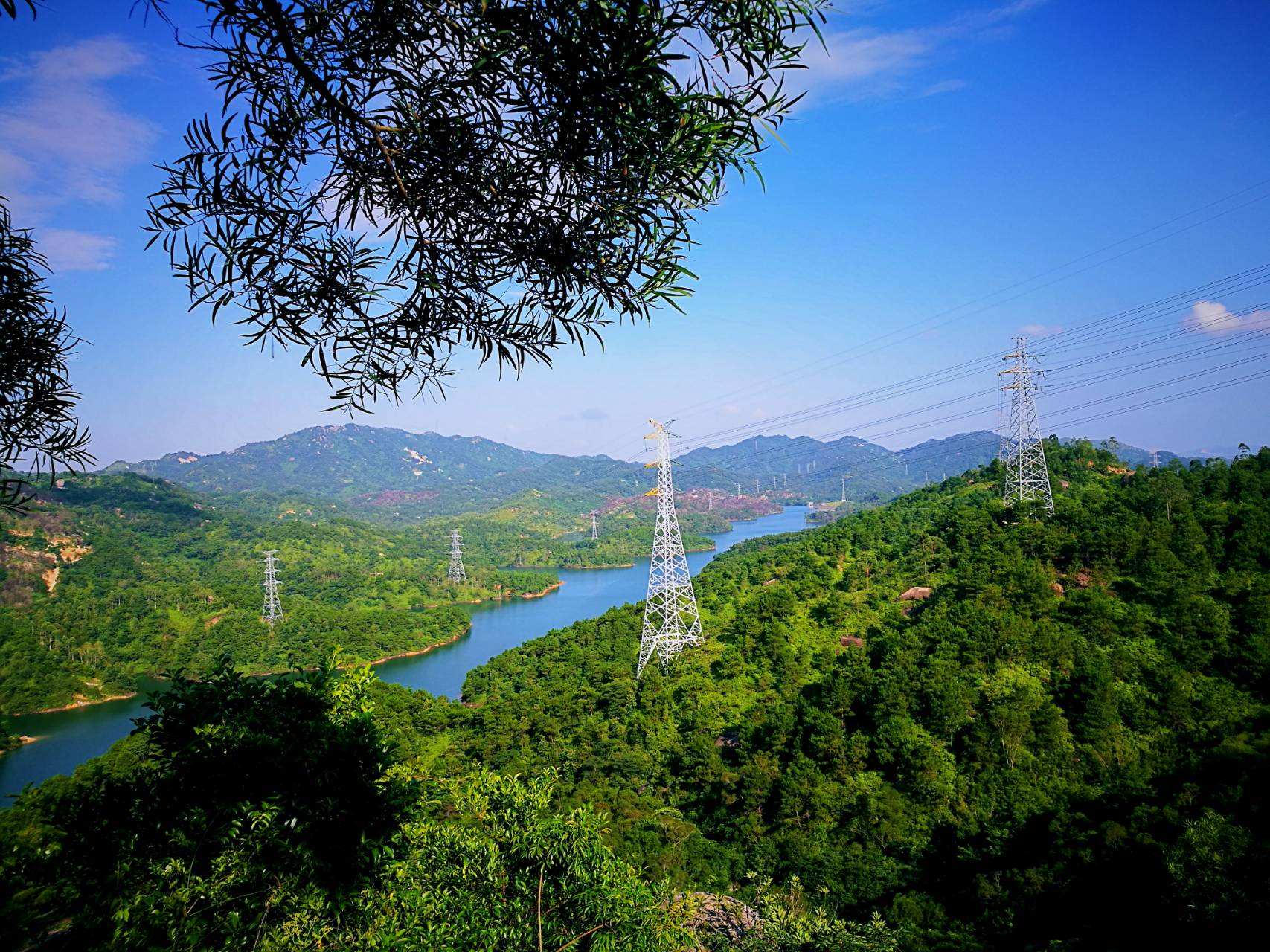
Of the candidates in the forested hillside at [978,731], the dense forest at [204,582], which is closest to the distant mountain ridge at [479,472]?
the dense forest at [204,582]

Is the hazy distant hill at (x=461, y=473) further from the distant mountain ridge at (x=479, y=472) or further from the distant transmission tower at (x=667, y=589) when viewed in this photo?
the distant transmission tower at (x=667, y=589)

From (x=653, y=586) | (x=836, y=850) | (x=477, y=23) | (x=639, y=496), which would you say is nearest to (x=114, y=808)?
(x=477, y=23)

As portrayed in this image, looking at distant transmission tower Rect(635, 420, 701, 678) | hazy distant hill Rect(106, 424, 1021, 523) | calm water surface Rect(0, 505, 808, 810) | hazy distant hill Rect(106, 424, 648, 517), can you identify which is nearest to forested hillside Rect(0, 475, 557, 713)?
calm water surface Rect(0, 505, 808, 810)

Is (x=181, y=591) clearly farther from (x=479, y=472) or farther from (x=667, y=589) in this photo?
(x=479, y=472)

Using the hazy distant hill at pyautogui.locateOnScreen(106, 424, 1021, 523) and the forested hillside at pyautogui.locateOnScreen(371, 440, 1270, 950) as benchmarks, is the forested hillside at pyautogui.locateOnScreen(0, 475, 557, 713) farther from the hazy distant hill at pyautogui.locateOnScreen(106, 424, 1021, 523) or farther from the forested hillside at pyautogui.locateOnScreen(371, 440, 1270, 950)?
the hazy distant hill at pyautogui.locateOnScreen(106, 424, 1021, 523)

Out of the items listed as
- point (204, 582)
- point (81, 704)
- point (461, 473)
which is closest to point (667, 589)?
point (81, 704)

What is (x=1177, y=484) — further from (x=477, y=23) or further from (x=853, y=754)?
(x=477, y=23)
